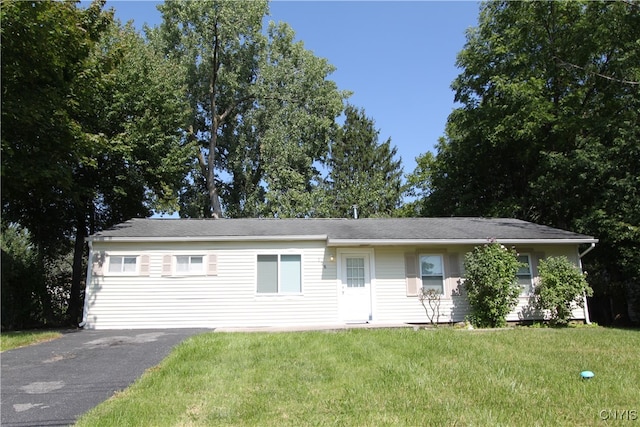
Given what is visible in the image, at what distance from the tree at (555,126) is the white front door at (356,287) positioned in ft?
25.5

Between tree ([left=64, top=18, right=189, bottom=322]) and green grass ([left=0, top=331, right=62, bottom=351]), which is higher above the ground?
tree ([left=64, top=18, right=189, bottom=322])

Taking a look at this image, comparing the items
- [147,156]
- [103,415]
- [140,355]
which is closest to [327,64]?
[147,156]

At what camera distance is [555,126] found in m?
16.6

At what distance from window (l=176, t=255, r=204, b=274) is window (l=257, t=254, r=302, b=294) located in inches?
65.3

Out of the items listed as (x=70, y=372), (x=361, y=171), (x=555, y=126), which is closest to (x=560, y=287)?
(x=555, y=126)

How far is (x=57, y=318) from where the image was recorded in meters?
15.4

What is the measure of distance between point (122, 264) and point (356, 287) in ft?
21.7

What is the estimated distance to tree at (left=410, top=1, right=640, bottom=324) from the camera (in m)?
14.1

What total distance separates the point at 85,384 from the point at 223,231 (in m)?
7.36

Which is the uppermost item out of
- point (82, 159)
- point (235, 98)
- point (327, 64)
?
point (327, 64)

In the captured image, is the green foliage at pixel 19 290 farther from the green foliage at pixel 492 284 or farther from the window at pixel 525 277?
the window at pixel 525 277

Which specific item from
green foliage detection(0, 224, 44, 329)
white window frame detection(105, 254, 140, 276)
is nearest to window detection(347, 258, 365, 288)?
white window frame detection(105, 254, 140, 276)

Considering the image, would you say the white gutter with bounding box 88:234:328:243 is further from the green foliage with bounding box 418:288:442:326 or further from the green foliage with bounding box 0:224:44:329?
the green foliage with bounding box 0:224:44:329

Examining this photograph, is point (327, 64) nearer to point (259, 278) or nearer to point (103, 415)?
point (259, 278)
